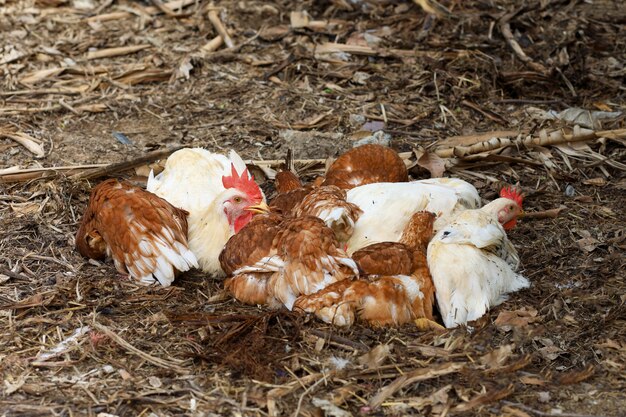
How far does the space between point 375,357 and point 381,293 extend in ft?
1.55

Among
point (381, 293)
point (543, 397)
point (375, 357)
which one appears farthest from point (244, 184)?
point (543, 397)

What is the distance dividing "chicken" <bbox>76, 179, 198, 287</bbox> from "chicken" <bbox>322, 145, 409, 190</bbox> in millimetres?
1170

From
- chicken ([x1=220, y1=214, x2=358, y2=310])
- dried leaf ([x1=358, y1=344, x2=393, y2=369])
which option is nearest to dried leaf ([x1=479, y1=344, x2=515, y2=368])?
dried leaf ([x1=358, y1=344, x2=393, y2=369])

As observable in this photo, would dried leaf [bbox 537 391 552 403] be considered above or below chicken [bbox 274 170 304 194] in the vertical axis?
above

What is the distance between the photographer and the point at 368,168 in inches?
234

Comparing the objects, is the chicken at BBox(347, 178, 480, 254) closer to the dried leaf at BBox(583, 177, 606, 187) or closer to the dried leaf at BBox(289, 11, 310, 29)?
the dried leaf at BBox(583, 177, 606, 187)

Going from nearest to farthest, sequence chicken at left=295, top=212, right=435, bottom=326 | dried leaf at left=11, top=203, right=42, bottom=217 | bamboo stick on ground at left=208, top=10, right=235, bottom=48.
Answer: chicken at left=295, top=212, right=435, bottom=326, dried leaf at left=11, top=203, right=42, bottom=217, bamboo stick on ground at left=208, top=10, right=235, bottom=48

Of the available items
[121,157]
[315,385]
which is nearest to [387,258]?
[315,385]

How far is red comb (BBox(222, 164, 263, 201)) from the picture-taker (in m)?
5.46

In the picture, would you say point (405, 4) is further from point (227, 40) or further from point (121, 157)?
point (121, 157)

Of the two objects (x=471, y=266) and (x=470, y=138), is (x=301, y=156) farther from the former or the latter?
(x=471, y=266)

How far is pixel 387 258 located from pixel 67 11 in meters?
5.24

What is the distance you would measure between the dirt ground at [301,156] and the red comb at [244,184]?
1.96 feet

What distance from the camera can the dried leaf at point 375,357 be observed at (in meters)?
4.30
